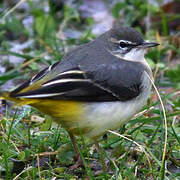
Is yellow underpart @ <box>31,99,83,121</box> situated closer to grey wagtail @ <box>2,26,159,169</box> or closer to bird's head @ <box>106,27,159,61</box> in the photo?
grey wagtail @ <box>2,26,159,169</box>

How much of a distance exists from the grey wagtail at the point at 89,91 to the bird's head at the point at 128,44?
6 cm

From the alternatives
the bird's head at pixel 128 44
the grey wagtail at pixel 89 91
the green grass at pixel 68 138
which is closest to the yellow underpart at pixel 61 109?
the grey wagtail at pixel 89 91

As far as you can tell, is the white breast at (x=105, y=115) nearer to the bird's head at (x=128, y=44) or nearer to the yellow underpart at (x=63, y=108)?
the yellow underpart at (x=63, y=108)

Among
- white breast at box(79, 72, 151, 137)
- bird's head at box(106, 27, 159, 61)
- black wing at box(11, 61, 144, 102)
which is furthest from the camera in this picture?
bird's head at box(106, 27, 159, 61)

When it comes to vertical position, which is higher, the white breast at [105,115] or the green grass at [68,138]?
the white breast at [105,115]

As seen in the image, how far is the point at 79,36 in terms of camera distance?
26.5ft

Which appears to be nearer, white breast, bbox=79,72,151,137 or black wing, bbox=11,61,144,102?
black wing, bbox=11,61,144,102

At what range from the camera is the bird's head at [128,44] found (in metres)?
4.90

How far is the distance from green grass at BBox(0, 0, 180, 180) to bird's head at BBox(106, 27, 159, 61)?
57cm

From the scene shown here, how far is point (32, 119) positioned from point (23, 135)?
659 mm

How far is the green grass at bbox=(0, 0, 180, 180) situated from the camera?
167 inches

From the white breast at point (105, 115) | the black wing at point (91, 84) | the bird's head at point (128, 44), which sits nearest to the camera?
the black wing at point (91, 84)

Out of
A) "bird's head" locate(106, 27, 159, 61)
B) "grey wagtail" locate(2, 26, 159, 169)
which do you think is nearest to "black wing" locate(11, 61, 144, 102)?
"grey wagtail" locate(2, 26, 159, 169)

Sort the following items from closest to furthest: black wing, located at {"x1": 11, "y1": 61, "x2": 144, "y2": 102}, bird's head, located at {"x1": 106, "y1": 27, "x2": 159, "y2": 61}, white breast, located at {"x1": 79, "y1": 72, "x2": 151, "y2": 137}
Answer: black wing, located at {"x1": 11, "y1": 61, "x2": 144, "y2": 102}
white breast, located at {"x1": 79, "y1": 72, "x2": 151, "y2": 137}
bird's head, located at {"x1": 106, "y1": 27, "x2": 159, "y2": 61}
